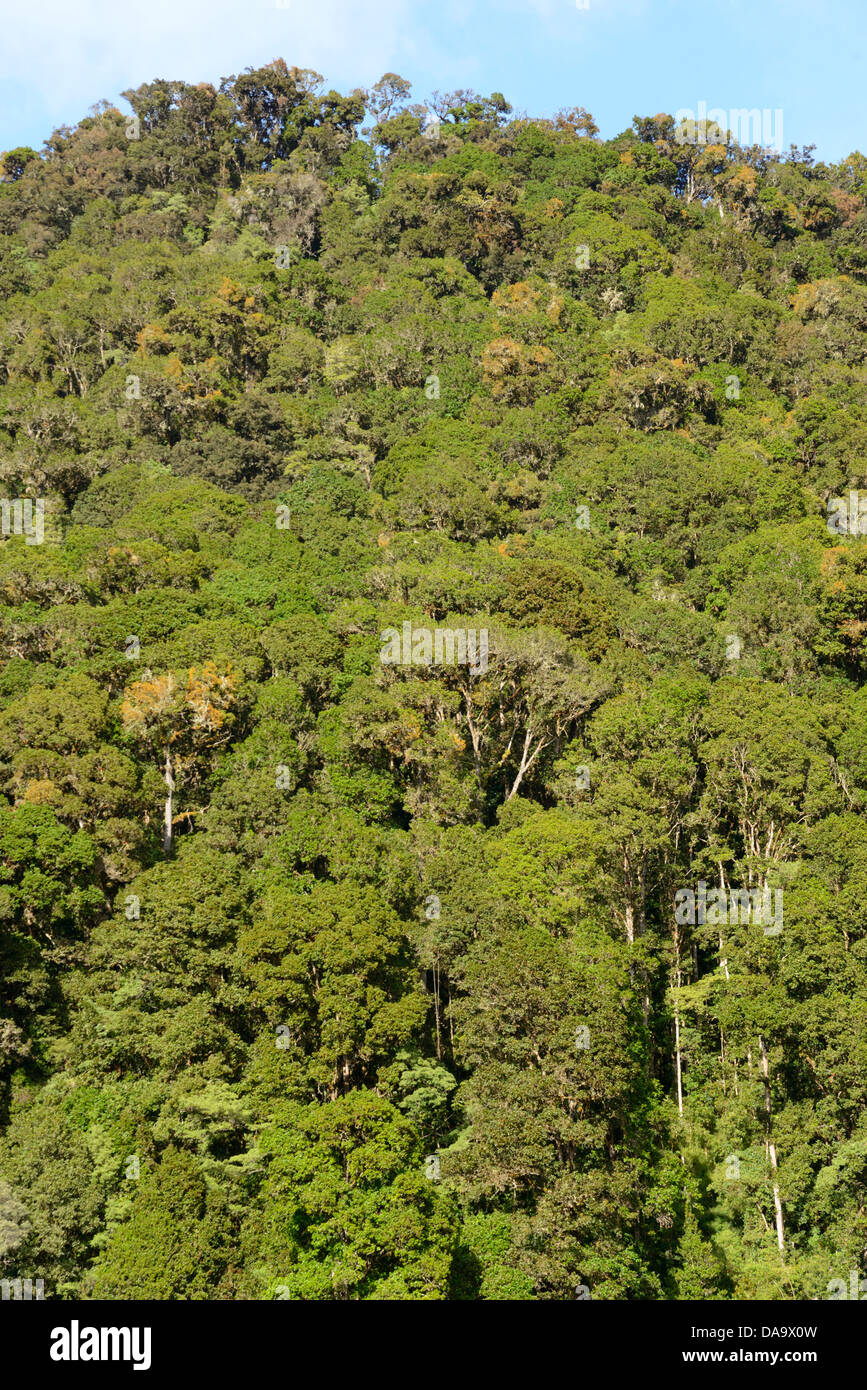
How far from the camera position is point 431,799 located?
4556 centimetres

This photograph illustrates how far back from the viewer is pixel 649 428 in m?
76.9

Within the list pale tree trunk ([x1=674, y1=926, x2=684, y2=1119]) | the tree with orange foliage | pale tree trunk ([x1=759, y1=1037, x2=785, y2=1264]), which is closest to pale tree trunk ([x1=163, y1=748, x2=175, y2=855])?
the tree with orange foliage

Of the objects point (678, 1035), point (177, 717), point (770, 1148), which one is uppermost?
point (177, 717)

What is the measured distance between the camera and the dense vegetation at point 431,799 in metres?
32.5

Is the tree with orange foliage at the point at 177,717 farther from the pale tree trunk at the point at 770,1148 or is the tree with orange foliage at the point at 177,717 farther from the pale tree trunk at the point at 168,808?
the pale tree trunk at the point at 770,1148

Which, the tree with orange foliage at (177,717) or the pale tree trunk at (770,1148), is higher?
the tree with orange foliage at (177,717)

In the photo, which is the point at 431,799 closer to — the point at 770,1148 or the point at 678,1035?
the point at 678,1035

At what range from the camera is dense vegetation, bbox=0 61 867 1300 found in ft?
107

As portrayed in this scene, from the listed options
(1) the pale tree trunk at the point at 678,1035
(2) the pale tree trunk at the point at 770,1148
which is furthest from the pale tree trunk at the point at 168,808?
(2) the pale tree trunk at the point at 770,1148

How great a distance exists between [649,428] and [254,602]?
3254 cm

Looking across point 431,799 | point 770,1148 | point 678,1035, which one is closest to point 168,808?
point 431,799

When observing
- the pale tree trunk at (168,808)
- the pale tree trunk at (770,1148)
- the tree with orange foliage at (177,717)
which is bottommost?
the pale tree trunk at (770,1148)
